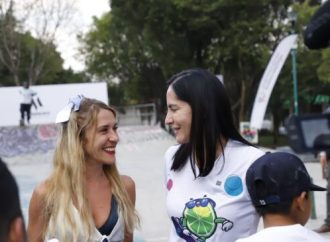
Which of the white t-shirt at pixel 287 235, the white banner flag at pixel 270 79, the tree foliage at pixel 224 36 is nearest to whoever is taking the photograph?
the white t-shirt at pixel 287 235

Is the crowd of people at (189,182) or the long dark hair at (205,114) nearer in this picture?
the crowd of people at (189,182)

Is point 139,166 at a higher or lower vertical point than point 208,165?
lower

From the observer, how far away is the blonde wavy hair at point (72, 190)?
8.02 ft

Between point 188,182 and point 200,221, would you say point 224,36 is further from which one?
point 200,221

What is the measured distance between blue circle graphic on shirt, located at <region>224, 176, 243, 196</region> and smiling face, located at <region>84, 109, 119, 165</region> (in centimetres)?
60

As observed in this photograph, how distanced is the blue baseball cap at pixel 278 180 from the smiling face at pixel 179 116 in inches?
20.8

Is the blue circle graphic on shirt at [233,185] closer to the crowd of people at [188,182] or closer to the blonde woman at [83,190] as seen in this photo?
the crowd of people at [188,182]

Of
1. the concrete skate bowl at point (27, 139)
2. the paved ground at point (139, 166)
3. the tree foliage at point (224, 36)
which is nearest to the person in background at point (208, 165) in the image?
the paved ground at point (139, 166)

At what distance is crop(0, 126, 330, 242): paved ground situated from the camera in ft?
26.1

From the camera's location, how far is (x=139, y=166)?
15.0 meters

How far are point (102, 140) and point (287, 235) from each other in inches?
Answer: 44.5

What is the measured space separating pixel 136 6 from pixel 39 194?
2339cm

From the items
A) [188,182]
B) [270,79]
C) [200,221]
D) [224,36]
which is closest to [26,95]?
[270,79]

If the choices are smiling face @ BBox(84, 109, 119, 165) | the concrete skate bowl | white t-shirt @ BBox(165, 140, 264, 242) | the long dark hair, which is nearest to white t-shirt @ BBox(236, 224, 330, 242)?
white t-shirt @ BBox(165, 140, 264, 242)
